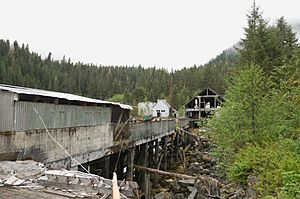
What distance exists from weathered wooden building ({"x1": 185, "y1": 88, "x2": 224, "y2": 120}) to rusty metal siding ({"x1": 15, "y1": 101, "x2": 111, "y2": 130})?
39.2 metres

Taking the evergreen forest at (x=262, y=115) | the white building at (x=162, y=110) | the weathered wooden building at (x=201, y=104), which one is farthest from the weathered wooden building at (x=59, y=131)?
the white building at (x=162, y=110)

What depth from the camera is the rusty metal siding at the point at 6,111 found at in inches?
377

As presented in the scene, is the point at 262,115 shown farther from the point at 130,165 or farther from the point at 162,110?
the point at 162,110

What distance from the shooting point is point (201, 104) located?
55.3m

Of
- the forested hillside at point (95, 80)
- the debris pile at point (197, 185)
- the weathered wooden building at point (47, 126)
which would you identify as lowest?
the debris pile at point (197, 185)

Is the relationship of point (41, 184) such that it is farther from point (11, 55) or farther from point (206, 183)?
point (11, 55)

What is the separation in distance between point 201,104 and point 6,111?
4772 cm

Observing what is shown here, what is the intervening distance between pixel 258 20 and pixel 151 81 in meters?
79.3

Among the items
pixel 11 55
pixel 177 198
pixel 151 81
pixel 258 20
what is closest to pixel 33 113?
pixel 177 198

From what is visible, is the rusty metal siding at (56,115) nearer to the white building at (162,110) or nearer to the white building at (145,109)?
the white building at (162,110)

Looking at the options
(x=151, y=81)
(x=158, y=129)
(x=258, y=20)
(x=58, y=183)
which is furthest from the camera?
(x=151, y=81)

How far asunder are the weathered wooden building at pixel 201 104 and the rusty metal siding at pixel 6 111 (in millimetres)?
44978

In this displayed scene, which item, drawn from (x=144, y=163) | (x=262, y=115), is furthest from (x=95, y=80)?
(x=262, y=115)

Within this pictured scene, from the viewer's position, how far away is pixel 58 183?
6.71m
